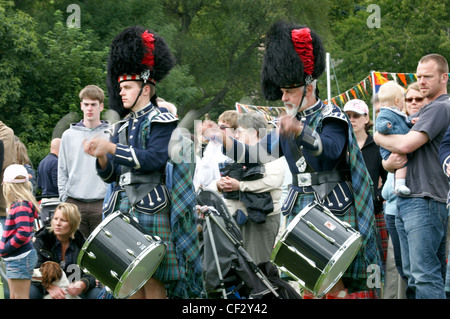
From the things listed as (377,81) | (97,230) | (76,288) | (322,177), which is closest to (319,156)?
(322,177)

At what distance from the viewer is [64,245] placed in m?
6.54

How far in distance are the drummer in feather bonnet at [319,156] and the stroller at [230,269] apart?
107cm

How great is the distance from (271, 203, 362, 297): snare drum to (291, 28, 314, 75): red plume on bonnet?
0.93 meters

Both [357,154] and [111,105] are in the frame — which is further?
[111,105]

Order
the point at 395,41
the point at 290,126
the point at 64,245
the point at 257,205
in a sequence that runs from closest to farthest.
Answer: the point at 290,126
the point at 64,245
the point at 257,205
the point at 395,41

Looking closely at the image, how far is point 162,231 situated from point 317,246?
0.98 meters

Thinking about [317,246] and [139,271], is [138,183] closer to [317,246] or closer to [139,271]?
[139,271]

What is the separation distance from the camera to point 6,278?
6.41 metres

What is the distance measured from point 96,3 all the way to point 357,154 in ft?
61.9

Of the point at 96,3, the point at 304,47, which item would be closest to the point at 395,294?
the point at 304,47

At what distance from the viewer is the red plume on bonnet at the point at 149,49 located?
17.1ft

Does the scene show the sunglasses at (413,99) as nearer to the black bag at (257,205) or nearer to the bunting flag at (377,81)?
the black bag at (257,205)

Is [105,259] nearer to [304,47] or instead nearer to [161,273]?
[161,273]

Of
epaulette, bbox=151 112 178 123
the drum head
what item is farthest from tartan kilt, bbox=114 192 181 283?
epaulette, bbox=151 112 178 123
